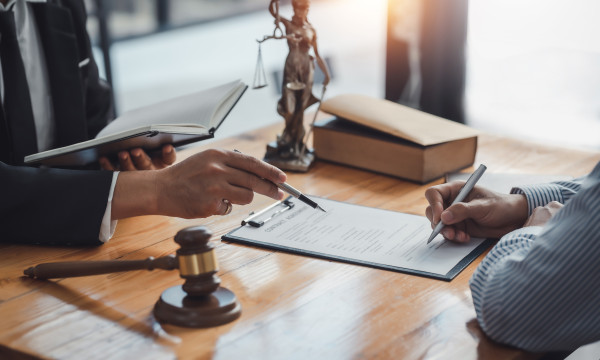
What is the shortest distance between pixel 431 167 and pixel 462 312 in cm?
63

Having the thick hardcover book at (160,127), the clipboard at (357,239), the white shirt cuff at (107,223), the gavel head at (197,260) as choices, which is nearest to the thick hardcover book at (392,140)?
the clipboard at (357,239)

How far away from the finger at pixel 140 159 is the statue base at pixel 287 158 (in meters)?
0.31

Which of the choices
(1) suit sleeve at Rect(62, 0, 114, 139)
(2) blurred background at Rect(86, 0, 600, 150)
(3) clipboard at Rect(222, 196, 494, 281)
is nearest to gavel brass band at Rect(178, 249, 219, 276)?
(3) clipboard at Rect(222, 196, 494, 281)

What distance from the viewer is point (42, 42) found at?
5.68ft

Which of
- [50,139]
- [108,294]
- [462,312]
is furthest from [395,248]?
[50,139]

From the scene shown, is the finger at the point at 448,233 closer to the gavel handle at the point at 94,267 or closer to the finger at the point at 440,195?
the finger at the point at 440,195

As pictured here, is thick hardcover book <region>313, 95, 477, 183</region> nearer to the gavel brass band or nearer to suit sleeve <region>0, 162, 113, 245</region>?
suit sleeve <region>0, 162, 113, 245</region>

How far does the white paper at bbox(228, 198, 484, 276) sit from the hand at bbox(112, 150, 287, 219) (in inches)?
3.1

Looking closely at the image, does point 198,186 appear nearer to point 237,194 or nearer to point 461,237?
point 237,194

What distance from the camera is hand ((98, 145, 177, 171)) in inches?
58.1

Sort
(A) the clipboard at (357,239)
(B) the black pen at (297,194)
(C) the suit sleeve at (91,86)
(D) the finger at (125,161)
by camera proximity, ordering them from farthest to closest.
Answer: (C) the suit sleeve at (91,86) < (D) the finger at (125,161) < (B) the black pen at (297,194) < (A) the clipboard at (357,239)

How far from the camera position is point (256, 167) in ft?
4.12

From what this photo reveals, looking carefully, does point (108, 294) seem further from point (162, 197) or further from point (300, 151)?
point (300, 151)

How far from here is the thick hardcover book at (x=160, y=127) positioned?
125 centimetres
